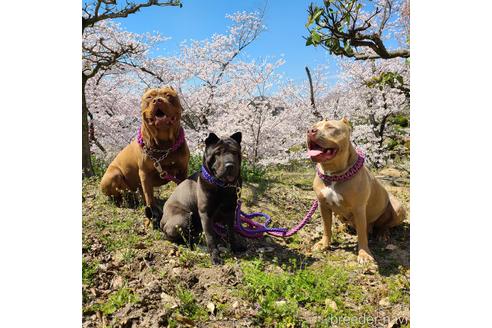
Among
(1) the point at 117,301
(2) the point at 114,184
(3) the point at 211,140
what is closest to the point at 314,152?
(3) the point at 211,140

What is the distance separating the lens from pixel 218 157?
2.81 metres

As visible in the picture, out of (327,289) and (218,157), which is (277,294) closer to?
(327,289)

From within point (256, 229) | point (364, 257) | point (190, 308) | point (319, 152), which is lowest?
point (190, 308)

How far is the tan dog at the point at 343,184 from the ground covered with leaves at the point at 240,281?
0.82ft

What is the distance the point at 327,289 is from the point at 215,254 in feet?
2.89

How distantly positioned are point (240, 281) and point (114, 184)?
6.70ft

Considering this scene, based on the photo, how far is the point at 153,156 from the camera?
11.4 feet

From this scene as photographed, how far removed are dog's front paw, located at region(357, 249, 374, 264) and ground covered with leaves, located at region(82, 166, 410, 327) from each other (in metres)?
0.05

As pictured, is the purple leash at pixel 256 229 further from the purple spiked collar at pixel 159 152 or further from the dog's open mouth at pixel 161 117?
the dog's open mouth at pixel 161 117

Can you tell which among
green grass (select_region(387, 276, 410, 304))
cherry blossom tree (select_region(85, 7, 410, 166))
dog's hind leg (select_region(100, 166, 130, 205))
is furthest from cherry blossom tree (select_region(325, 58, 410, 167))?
dog's hind leg (select_region(100, 166, 130, 205))

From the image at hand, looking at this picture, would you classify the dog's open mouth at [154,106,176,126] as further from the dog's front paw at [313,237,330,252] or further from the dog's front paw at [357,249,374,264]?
the dog's front paw at [357,249,374,264]

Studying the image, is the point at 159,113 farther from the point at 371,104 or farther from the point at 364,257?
the point at 371,104

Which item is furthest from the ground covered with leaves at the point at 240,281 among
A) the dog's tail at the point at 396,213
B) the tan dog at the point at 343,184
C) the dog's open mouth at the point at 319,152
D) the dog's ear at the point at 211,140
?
the dog's ear at the point at 211,140

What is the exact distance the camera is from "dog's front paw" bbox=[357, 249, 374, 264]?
2.92 metres
